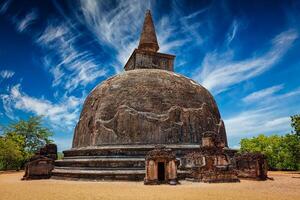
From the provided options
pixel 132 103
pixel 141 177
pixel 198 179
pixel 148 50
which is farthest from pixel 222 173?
pixel 148 50

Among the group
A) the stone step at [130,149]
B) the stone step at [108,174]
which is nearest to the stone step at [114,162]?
the stone step at [108,174]

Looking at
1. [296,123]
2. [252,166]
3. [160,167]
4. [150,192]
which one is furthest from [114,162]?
[296,123]

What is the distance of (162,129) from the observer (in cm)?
1627

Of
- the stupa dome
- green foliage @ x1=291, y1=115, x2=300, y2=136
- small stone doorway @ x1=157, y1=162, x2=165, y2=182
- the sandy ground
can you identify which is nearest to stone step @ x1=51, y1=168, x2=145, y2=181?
small stone doorway @ x1=157, y1=162, x2=165, y2=182

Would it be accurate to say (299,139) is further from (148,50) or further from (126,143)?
(148,50)

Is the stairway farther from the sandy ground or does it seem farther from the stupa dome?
the sandy ground

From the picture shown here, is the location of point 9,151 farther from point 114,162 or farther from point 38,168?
point 114,162

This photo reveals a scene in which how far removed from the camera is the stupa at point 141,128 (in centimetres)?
1412

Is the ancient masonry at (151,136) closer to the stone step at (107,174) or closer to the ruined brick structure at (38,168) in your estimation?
the stone step at (107,174)

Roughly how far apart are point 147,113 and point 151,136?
5.05 ft

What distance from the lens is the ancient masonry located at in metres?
13.6

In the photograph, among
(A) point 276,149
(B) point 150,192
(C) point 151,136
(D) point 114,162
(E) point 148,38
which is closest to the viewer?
(B) point 150,192

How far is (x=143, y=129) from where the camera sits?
16.2m

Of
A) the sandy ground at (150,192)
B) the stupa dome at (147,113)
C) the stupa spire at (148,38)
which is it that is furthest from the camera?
the stupa spire at (148,38)
